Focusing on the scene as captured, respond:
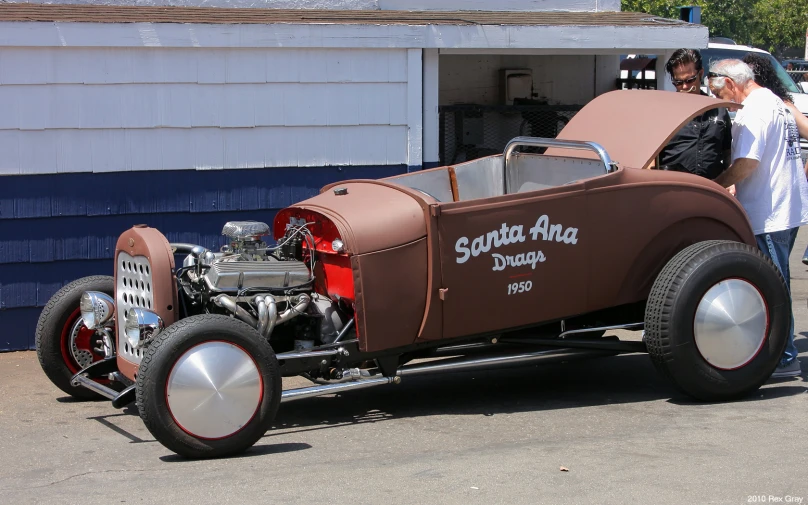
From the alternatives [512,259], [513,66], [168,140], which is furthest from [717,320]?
[513,66]

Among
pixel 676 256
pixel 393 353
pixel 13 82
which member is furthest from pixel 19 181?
pixel 676 256

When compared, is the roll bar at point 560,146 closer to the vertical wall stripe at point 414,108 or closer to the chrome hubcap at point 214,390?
the vertical wall stripe at point 414,108

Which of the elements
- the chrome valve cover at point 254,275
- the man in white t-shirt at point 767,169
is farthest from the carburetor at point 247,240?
the man in white t-shirt at point 767,169

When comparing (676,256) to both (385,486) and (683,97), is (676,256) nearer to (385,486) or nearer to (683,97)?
(683,97)

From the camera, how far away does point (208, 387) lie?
485 centimetres

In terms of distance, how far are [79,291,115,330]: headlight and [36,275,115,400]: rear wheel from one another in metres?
0.30

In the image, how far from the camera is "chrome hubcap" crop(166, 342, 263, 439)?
15.8 ft

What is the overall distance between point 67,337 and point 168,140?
201cm

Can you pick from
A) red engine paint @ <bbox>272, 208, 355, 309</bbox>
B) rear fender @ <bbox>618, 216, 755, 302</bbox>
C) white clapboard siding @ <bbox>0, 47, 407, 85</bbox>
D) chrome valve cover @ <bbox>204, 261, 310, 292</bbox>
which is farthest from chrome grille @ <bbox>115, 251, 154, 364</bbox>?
rear fender @ <bbox>618, 216, 755, 302</bbox>

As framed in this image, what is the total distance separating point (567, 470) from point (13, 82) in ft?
15.5

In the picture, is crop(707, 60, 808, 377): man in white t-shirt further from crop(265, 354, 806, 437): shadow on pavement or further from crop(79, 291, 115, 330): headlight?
crop(79, 291, 115, 330): headlight

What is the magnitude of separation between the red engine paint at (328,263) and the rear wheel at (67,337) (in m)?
1.27

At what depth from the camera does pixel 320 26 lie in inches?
301

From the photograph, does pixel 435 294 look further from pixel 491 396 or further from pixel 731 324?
pixel 731 324
